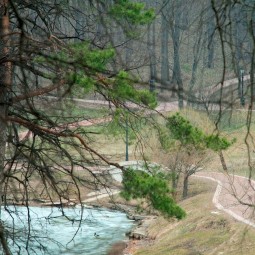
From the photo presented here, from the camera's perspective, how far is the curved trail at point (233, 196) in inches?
896

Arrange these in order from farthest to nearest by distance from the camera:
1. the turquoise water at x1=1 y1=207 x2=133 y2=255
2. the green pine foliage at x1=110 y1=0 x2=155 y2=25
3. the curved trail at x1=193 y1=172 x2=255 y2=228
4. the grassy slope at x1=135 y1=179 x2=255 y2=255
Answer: the turquoise water at x1=1 y1=207 x2=133 y2=255 → the curved trail at x1=193 y1=172 x2=255 y2=228 → the grassy slope at x1=135 y1=179 x2=255 y2=255 → the green pine foliage at x1=110 y1=0 x2=155 y2=25

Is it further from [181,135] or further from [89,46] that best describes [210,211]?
[89,46]

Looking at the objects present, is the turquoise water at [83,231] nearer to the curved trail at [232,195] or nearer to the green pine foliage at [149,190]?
the curved trail at [232,195]

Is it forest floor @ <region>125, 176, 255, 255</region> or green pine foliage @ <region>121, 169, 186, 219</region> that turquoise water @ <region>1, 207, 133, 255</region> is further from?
green pine foliage @ <region>121, 169, 186, 219</region>

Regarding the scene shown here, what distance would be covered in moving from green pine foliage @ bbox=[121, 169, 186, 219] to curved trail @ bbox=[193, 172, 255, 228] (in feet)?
22.4

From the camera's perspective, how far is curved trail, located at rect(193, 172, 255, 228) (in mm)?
22750

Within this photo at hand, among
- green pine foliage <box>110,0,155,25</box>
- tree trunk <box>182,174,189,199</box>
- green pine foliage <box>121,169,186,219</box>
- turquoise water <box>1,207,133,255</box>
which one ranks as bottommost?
turquoise water <box>1,207,133,255</box>

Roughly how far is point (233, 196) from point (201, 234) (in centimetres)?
244

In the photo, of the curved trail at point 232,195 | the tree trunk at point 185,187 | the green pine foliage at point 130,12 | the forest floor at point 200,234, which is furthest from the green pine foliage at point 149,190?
the tree trunk at point 185,187

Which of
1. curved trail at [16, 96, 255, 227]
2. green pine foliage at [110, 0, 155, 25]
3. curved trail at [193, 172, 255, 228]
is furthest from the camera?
curved trail at [193, 172, 255, 228]

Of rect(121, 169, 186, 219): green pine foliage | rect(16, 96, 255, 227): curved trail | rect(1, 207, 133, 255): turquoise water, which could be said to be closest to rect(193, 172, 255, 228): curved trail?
rect(16, 96, 255, 227): curved trail

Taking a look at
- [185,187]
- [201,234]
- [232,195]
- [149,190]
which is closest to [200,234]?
[201,234]

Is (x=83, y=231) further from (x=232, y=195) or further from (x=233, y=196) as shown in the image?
(x=232, y=195)

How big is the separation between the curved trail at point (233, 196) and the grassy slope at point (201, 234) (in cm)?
26
